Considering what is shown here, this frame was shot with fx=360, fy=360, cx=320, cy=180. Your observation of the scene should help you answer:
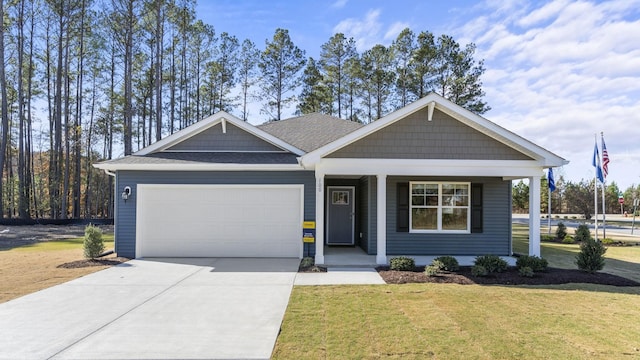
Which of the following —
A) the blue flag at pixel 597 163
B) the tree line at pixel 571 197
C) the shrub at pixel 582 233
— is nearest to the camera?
the shrub at pixel 582 233

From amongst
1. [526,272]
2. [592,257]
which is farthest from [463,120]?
[592,257]

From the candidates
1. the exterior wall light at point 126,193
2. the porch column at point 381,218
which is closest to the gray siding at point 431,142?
the porch column at point 381,218

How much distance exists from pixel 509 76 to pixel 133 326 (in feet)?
A: 49.6

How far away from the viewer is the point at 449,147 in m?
8.98

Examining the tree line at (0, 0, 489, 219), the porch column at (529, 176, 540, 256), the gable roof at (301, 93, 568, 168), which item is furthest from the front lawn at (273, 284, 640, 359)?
the tree line at (0, 0, 489, 219)

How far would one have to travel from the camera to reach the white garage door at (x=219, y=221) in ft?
33.1

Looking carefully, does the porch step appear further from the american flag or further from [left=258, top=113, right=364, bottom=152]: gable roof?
the american flag

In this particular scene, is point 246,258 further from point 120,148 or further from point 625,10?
point 120,148

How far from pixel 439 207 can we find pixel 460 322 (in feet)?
18.6

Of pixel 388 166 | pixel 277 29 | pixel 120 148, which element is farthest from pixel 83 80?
pixel 388 166

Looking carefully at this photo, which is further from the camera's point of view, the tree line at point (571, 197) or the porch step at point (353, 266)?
the tree line at point (571, 197)

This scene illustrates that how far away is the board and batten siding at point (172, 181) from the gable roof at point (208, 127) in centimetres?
111

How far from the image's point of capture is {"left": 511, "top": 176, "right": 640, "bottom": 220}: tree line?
36566 mm

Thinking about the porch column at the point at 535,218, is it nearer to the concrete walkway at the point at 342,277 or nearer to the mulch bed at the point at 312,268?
the concrete walkway at the point at 342,277
